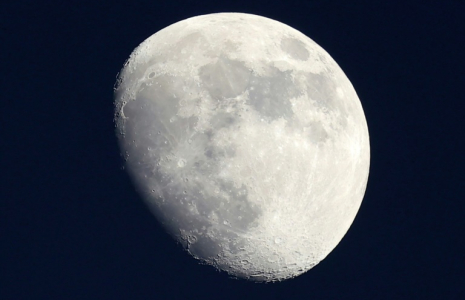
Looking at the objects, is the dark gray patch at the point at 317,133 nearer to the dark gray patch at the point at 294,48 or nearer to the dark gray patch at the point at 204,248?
the dark gray patch at the point at 294,48

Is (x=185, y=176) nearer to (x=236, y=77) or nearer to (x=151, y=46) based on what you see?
(x=236, y=77)

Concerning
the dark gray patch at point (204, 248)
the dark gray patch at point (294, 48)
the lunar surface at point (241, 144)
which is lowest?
the dark gray patch at point (204, 248)

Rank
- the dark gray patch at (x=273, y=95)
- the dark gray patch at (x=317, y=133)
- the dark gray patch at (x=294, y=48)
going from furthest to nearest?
the dark gray patch at (x=294, y=48), the dark gray patch at (x=317, y=133), the dark gray patch at (x=273, y=95)

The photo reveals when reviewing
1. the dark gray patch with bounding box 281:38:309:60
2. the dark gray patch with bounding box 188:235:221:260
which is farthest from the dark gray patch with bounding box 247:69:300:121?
the dark gray patch with bounding box 188:235:221:260

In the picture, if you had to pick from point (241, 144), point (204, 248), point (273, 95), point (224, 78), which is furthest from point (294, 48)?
point (204, 248)

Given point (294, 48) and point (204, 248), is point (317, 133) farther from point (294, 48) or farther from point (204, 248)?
point (204, 248)

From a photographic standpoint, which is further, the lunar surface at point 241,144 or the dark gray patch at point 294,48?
the dark gray patch at point 294,48

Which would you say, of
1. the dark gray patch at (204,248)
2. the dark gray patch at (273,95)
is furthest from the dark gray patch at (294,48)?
the dark gray patch at (204,248)
